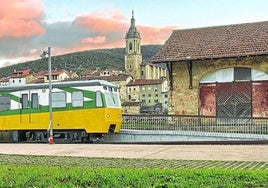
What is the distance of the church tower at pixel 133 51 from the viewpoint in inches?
6085

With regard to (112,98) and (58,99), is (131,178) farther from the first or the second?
(58,99)

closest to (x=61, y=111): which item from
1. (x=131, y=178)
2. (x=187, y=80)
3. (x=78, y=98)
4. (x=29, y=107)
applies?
(x=78, y=98)

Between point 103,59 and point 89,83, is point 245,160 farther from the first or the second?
point 103,59

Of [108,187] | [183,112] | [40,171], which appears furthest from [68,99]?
[108,187]

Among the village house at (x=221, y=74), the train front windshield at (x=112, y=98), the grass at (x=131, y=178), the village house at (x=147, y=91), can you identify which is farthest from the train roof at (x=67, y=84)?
the village house at (x=147, y=91)

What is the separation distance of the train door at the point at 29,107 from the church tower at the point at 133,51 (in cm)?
13086

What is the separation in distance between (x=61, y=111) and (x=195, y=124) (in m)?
7.38

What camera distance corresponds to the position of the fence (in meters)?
23.2

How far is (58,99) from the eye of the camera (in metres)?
22.8

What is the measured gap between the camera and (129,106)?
88188 millimetres

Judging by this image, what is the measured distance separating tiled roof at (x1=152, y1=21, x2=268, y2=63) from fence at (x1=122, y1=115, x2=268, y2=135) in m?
3.86

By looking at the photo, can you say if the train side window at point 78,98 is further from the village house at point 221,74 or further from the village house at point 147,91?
the village house at point 147,91

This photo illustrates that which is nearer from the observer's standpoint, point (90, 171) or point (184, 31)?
point (90, 171)

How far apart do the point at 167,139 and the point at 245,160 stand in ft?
39.7
